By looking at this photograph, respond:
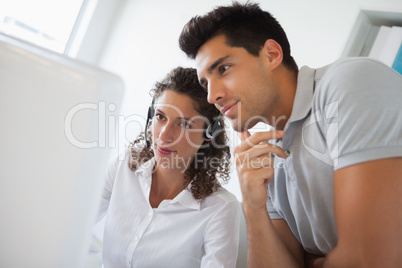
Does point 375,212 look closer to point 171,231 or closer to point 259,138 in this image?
point 259,138

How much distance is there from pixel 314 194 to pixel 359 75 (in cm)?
35

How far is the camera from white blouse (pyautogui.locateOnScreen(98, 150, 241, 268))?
4.22 ft

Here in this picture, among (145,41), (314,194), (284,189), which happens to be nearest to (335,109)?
(314,194)

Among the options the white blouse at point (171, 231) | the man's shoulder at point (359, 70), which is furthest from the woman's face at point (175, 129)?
the man's shoulder at point (359, 70)

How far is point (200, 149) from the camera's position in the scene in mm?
1633

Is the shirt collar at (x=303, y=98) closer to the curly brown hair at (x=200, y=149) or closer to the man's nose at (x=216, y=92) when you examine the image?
the man's nose at (x=216, y=92)

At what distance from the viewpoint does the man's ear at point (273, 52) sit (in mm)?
1226

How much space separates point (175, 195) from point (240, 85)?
0.58 meters

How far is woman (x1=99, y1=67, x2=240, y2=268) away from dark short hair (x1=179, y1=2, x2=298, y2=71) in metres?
0.27

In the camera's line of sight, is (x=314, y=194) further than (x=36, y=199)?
Yes

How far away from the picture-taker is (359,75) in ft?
2.76

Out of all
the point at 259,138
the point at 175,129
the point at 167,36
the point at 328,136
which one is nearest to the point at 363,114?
the point at 328,136

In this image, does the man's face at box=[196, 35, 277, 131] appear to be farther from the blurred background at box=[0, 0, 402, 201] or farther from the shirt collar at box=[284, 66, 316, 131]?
the blurred background at box=[0, 0, 402, 201]

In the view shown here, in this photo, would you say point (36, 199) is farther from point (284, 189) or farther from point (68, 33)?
point (68, 33)
